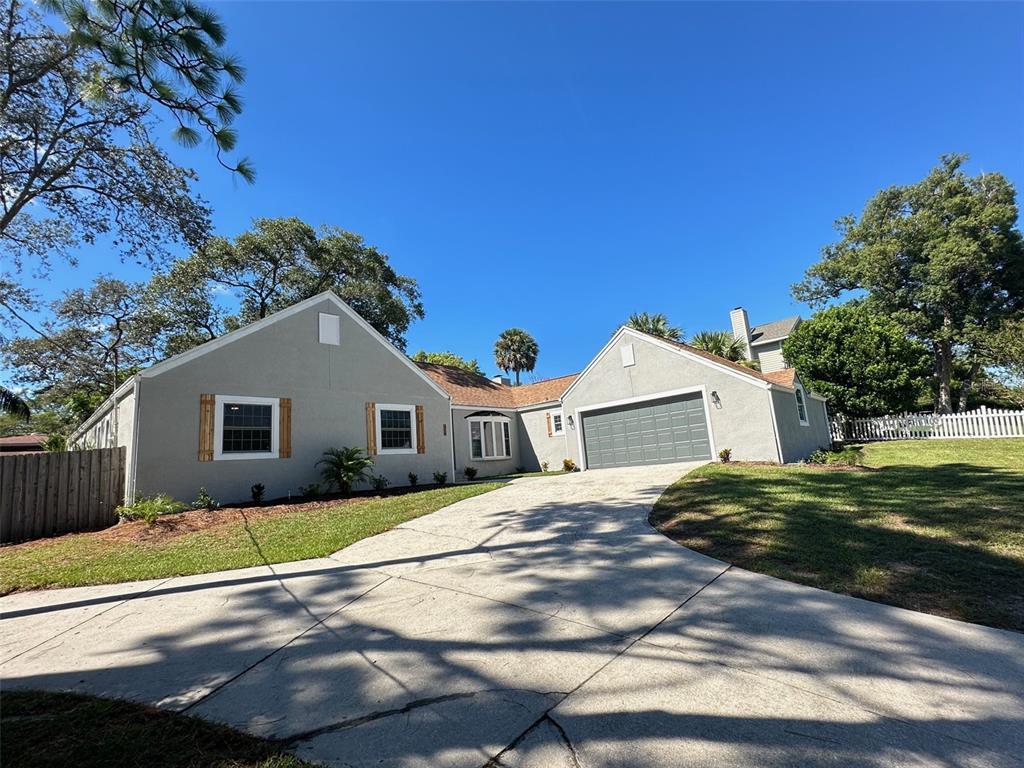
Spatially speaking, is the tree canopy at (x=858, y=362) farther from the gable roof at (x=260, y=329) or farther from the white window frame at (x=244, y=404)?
the white window frame at (x=244, y=404)

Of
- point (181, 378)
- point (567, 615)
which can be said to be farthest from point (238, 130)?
point (567, 615)

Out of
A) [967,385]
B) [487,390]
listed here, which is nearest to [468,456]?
[487,390]

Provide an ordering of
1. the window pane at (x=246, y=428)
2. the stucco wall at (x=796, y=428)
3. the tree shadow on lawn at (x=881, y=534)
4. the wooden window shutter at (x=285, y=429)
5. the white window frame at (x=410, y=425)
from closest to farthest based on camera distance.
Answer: the tree shadow on lawn at (x=881, y=534)
the window pane at (x=246, y=428)
the wooden window shutter at (x=285, y=429)
the stucco wall at (x=796, y=428)
the white window frame at (x=410, y=425)

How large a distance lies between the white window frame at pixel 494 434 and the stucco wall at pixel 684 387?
2.94m

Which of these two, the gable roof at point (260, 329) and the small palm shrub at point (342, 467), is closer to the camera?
the gable roof at point (260, 329)

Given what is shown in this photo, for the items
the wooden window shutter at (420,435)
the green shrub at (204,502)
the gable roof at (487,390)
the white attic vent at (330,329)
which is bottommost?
the green shrub at (204,502)

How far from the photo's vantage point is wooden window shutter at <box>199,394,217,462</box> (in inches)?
410

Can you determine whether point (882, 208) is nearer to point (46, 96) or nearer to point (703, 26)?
point (703, 26)

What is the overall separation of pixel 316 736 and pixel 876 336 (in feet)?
83.4

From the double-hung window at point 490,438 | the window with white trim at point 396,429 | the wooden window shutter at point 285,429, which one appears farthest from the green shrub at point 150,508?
the double-hung window at point 490,438

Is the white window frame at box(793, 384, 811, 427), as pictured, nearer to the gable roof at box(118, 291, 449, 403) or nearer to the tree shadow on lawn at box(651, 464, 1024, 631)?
the tree shadow on lawn at box(651, 464, 1024, 631)

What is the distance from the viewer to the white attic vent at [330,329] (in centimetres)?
1296

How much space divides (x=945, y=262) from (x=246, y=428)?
3238 cm

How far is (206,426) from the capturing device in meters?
10.5
